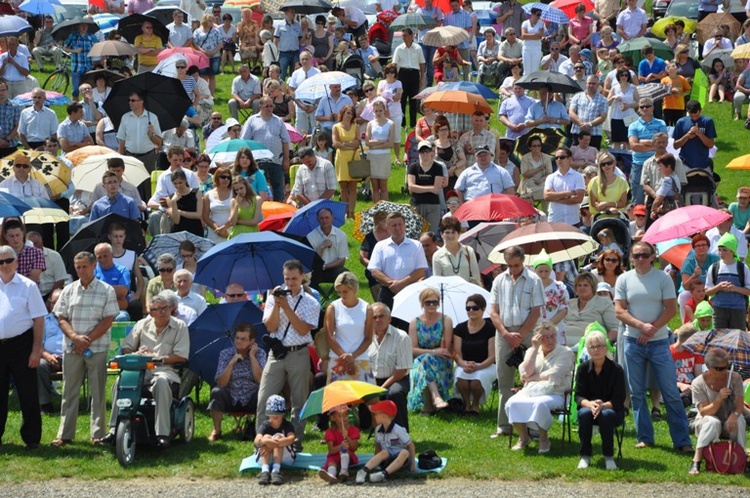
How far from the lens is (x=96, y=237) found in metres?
16.2

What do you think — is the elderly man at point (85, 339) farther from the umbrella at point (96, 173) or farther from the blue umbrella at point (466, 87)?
the blue umbrella at point (466, 87)

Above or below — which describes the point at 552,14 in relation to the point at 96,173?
above

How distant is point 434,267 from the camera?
52.4 feet

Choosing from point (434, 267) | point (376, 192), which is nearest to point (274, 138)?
point (376, 192)

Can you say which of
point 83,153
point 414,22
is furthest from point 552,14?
point 83,153

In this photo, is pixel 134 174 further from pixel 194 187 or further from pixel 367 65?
pixel 367 65

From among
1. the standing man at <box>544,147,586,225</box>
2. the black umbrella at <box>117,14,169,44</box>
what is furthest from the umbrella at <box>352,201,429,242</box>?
the black umbrella at <box>117,14,169,44</box>

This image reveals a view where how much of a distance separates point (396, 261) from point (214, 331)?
277 centimetres

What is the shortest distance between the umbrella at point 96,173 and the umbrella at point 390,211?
3.18 metres

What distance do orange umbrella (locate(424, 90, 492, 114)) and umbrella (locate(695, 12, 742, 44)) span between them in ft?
34.4

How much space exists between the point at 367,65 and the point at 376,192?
25.9ft

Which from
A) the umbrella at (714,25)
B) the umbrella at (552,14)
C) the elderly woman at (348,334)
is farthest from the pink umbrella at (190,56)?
the elderly woman at (348,334)

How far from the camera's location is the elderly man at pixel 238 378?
13.5m

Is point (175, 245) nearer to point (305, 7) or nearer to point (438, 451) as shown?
point (438, 451)
